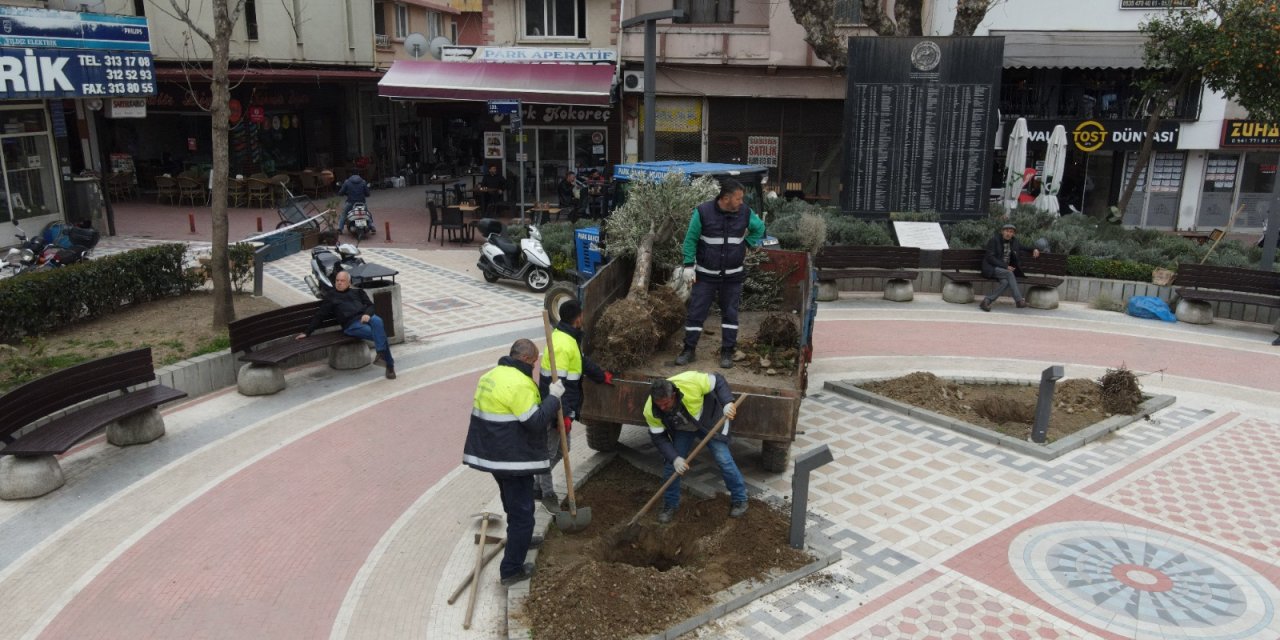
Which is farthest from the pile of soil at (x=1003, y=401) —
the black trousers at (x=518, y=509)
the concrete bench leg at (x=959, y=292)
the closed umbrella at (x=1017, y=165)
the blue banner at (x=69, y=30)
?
the blue banner at (x=69, y=30)

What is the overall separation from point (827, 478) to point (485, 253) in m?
8.99

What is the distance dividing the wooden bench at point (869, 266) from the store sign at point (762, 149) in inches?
366

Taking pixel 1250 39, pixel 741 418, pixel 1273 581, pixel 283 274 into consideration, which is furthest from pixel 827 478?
pixel 1250 39

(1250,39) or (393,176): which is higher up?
(1250,39)

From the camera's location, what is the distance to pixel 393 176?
32.3 meters

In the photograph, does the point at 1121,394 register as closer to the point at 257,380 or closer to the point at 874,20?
the point at 257,380

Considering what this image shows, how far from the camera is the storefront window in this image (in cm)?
1728

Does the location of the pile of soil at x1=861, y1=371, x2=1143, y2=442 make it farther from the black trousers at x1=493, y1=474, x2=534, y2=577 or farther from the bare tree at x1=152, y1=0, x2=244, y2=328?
the bare tree at x1=152, y1=0, x2=244, y2=328

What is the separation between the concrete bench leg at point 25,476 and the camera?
7.34 metres

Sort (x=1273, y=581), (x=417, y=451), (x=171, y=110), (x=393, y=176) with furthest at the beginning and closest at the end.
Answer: (x=393, y=176) → (x=171, y=110) → (x=417, y=451) → (x=1273, y=581)

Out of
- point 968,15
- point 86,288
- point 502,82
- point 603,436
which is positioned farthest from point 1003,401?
point 502,82

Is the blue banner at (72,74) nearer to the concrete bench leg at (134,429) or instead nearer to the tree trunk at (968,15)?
the concrete bench leg at (134,429)

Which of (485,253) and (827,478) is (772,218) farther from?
(827,478)

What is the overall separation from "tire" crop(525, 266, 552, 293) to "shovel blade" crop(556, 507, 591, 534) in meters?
8.53
